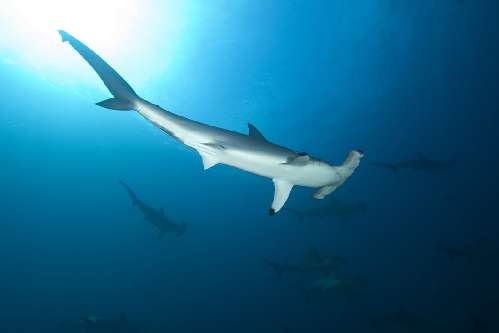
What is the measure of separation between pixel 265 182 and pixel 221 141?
45868mm

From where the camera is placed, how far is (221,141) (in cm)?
392

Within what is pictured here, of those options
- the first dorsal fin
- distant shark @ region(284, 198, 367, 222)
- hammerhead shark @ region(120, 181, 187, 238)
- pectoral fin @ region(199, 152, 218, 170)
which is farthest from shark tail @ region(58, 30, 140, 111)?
distant shark @ region(284, 198, 367, 222)

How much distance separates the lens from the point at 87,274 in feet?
153

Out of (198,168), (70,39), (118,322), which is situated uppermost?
(198,168)

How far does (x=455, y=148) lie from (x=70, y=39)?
40.0 m

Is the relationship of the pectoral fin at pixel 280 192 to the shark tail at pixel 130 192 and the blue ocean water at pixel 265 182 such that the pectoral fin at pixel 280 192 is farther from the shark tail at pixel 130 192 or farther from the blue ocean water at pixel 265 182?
the shark tail at pixel 130 192

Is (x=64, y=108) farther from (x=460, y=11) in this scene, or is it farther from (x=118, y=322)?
(x=460, y=11)

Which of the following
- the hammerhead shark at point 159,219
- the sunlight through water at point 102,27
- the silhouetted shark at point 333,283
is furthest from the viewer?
the hammerhead shark at point 159,219

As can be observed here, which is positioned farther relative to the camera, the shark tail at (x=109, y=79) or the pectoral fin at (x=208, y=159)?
the pectoral fin at (x=208, y=159)

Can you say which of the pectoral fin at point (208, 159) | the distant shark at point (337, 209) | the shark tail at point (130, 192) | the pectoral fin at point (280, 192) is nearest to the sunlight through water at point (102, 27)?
the shark tail at point (130, 192)

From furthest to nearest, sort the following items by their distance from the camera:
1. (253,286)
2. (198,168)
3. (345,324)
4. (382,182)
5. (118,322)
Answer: (198,168) < (382,182) < (253,286) < (345,324) < (118,322)

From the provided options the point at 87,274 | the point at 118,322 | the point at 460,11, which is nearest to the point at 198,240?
the point at 87,274

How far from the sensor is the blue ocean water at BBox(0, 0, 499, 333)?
19672mm

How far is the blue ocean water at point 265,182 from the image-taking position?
19672 mm
